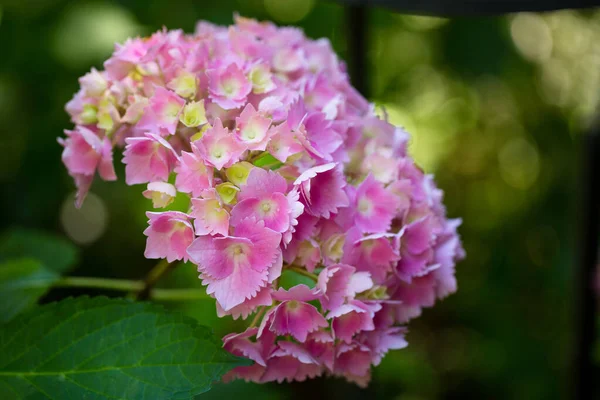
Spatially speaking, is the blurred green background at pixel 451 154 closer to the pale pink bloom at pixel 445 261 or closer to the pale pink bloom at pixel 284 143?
the pale pink bloom at pixel 445 261

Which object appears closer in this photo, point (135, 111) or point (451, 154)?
point (135, 111)

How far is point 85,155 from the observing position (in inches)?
24.6

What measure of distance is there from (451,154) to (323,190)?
1861 millimetres

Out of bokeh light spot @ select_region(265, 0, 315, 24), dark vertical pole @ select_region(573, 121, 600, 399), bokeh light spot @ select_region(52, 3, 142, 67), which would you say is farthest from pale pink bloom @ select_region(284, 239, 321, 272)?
bokeh light spot @ select_region(265, 0, 315, 24)

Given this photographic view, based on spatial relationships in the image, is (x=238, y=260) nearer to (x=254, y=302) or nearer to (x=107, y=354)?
(x=254, y=302)

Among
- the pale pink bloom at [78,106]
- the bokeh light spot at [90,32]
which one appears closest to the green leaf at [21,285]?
the pale pink bloom at [78,106]

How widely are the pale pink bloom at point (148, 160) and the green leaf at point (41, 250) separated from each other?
0.46 m

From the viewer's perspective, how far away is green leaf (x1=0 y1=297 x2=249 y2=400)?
0.53 m

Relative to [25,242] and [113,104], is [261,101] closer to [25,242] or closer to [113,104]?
[113,104]

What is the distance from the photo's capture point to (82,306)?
1.97 feet

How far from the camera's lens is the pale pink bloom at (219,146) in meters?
0.53

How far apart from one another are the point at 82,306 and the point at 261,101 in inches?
10.5

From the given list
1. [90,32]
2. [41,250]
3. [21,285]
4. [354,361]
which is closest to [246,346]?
[354,361]

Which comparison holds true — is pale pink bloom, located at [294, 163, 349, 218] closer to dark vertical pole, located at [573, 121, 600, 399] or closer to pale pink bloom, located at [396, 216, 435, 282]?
pale pink bloom, located at [396, 216, 435, 282]
